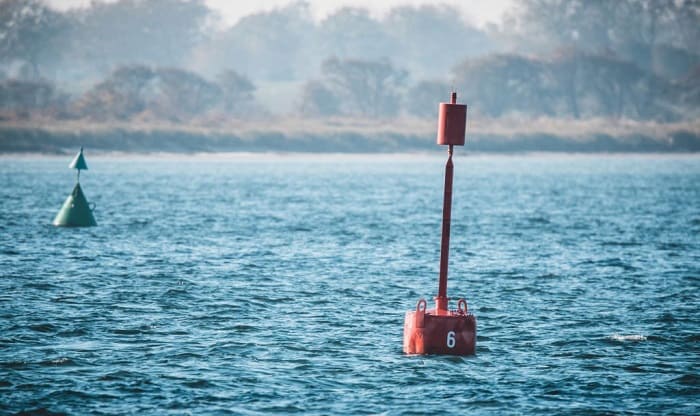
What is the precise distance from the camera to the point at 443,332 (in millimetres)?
16984

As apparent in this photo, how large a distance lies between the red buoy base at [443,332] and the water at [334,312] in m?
0.23

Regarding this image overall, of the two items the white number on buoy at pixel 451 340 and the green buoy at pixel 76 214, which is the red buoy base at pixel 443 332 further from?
the green buoy at pixel 76 214

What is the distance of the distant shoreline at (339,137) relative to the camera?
343 feet

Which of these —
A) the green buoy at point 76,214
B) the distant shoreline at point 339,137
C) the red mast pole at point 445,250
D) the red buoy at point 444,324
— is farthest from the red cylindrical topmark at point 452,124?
the distant shoreline at point 339,137

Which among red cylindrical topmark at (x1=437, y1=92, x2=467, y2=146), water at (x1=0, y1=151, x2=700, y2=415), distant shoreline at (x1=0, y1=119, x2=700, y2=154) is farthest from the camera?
distant shoreline at (x1=0, y1=119, x2=700, y2=154)

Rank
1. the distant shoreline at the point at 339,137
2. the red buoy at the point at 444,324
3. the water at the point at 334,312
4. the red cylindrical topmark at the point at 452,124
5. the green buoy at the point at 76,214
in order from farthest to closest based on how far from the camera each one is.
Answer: the distant shoreline at the point at 339,137, the green buoy at the point at 76,214, the red buoy at the point at 444,324, the red cylindrical topmark at the point at 452,124, the water at the point at 334,312

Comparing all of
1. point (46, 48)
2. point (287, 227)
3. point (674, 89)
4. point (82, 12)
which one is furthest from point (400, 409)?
point (82, 12)

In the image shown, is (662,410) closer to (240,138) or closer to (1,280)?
(1,280)

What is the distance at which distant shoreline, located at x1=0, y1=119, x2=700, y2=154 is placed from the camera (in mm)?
104438

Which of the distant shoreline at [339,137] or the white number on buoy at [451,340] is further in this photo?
the distant shoreline at [339,137]

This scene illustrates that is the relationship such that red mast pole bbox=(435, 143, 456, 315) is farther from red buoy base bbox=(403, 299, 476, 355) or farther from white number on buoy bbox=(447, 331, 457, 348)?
white number on buoy bbox=(447, 331, 457, 348)

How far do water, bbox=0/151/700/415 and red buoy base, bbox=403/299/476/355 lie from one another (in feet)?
0.76

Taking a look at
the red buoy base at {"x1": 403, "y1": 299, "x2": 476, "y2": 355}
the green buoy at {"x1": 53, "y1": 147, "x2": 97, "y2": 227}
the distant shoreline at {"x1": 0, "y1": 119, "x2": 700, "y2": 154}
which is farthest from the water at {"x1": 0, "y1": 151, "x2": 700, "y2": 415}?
the distant shoreline at {"x1": 0, "y1": 119, "x2": 700, "y2": 154}

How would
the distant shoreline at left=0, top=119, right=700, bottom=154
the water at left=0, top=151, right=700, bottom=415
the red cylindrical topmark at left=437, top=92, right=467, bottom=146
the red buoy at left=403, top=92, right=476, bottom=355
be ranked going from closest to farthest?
the water at left=0, top=151, right=700, bottom=415
the red cylindrical topmark at left=437, top=92, right=467, bottom=146
the red buoy at left=403, top=92, right=476, bottom=355
the distant shoreline at left=0, top=119, right=700, bottom=154
